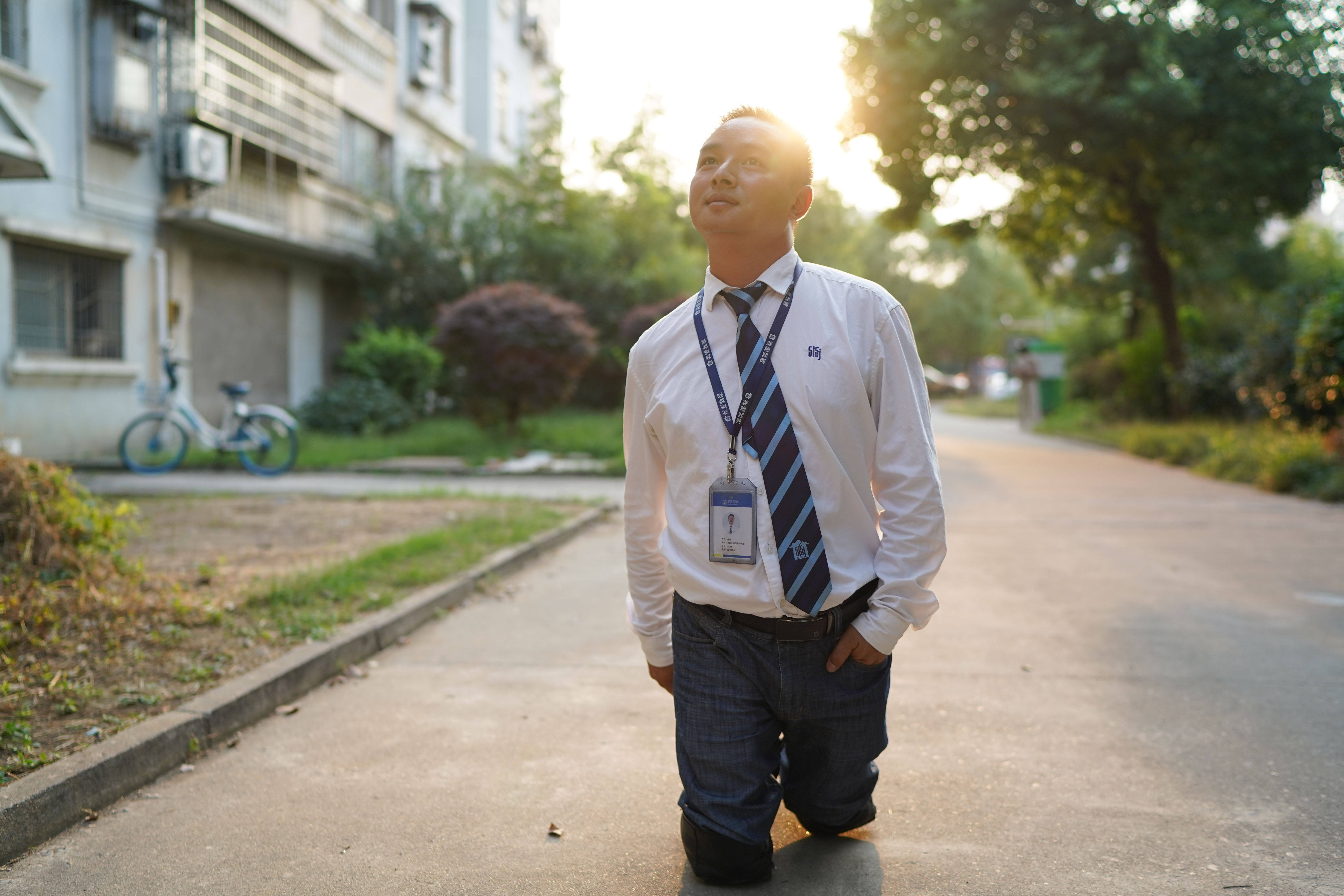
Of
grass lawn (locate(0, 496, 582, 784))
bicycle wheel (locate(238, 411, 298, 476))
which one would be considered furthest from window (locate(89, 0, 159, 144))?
grass lawn (locate(0, 496, 582, 784))

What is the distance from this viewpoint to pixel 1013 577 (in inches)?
279

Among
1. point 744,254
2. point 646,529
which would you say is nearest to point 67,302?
point 646,529

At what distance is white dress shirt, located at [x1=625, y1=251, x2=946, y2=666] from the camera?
101 inches

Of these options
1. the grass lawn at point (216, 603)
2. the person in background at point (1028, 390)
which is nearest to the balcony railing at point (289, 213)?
the grass lawn at point (216, 603)

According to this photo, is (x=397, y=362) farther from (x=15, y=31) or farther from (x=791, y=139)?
(x=791, y=139)

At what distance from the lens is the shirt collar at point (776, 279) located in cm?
272

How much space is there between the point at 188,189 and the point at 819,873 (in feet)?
48.6

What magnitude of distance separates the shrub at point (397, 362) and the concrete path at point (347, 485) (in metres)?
5.20

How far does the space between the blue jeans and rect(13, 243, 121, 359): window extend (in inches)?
497

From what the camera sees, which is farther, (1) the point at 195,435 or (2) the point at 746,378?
(1) the point at 195,435

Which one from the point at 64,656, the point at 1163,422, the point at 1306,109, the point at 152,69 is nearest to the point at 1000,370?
the point at 1163,422

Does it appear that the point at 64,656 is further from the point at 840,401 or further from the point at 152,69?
the point at 152,69

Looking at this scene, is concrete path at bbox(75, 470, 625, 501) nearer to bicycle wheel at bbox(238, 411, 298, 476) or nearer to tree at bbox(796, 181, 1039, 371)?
bicycle wheel at bbox(238, 411, 298, 476)

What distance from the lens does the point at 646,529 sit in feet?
9.61
